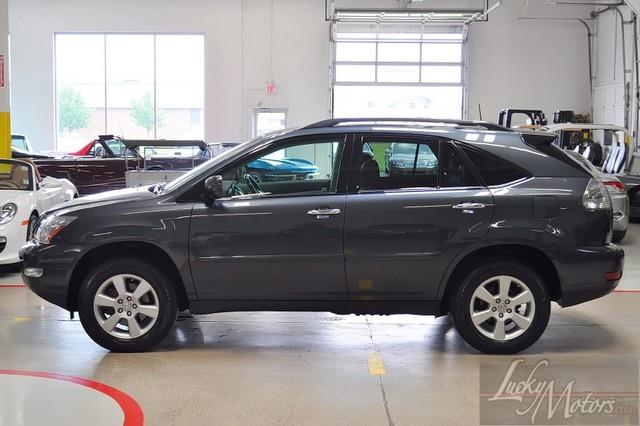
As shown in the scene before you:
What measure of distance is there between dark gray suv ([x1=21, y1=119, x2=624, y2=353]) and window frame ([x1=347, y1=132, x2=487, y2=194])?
12 millimetres

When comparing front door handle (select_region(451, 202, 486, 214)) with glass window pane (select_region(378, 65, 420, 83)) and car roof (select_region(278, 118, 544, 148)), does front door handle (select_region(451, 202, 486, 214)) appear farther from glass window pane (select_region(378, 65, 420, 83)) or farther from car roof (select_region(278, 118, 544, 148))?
glass window pane (select_region(378, 65, 420, 83))

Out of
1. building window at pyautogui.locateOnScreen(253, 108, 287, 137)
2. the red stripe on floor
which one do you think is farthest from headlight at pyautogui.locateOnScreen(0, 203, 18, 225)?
building window at pyautogui.locateOnScreen(253, 108, 287, 137)

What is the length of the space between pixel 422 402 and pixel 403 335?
1.61m

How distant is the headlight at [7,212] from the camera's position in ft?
27.4

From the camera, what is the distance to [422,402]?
4457mm

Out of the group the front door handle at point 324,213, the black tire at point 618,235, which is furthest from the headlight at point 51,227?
the black tire at point 618,235

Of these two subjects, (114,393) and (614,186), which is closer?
(114,393)

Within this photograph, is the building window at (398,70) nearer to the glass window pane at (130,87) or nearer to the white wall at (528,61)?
the white wall at (528,61)

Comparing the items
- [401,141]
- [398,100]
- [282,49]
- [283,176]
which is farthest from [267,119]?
[401,141]

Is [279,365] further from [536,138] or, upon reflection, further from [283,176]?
[536,138]

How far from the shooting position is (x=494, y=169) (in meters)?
5.38

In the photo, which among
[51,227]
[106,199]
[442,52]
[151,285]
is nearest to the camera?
[151,285]

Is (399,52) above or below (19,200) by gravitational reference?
above

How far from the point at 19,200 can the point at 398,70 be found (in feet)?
57.9
